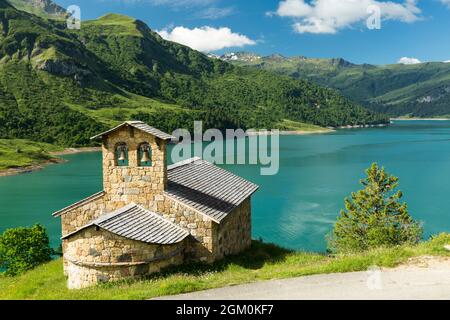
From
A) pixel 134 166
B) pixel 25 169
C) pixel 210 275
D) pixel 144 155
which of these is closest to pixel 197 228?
pixel 210 275

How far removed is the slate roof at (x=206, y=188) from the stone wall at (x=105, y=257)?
4.00 m

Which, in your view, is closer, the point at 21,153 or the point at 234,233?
the point at 234,233

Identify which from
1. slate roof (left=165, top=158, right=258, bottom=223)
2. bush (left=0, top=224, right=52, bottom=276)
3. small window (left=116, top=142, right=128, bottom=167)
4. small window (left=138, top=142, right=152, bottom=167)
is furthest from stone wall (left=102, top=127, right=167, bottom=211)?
bush (left=0, top=224, right=52, bottom=276)

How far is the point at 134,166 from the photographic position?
22750 millimetres

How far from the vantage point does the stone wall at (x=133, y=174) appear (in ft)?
73.5

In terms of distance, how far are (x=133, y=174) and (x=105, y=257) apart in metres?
5.33

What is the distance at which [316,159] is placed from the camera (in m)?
135

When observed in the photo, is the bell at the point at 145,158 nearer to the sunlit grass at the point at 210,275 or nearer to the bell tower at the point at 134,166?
the bell tower at the point at 134,166

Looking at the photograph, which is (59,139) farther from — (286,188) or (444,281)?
(444,281)

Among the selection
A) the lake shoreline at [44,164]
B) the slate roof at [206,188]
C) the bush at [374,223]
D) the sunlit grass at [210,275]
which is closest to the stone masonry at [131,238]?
the slate roof at [206,188]

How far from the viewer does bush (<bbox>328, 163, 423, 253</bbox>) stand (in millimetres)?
35656

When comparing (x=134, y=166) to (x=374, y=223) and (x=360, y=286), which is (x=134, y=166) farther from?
(x=374, y=223)
